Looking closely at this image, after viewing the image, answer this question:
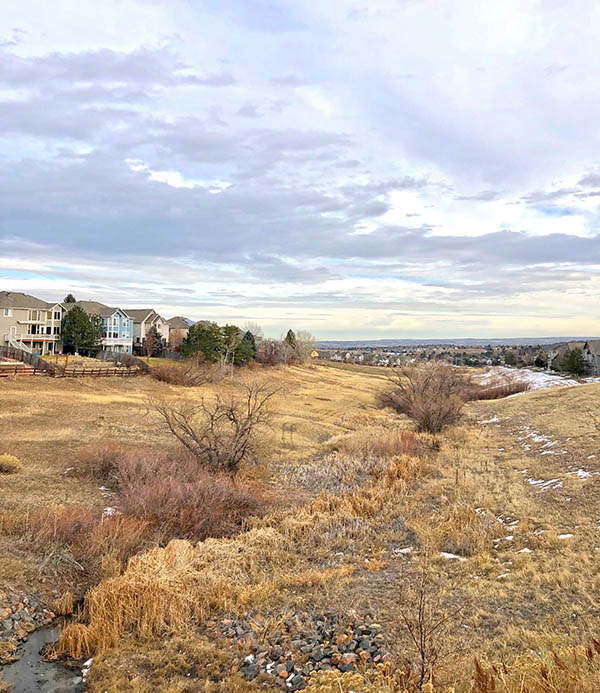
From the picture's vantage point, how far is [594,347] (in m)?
72.8

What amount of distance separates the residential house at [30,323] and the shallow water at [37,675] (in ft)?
172

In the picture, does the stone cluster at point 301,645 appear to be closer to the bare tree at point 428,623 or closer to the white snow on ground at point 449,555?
the bare tree at point 428,623

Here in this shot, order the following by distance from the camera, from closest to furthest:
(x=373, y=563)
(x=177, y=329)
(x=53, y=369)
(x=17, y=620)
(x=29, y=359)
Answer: (x=17, y=620), (x=373, y=563), (x=53, y=369), (x=29, y=359), (x=177, y=329)

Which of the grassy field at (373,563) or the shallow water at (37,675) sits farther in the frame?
the grassy field at (373,563)

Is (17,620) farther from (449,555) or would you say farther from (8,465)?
(8,465)

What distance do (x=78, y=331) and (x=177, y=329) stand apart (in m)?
22.8

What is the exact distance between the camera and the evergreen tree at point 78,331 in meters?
58.9

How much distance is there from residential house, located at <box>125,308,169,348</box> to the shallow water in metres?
64.9

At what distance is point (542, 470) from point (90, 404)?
84.0 ft

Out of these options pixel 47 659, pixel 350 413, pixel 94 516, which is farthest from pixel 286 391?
pixel 47 659

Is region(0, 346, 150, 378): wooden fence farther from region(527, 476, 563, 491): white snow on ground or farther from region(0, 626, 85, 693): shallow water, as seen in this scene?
region(527, 476, 563, 491): white snow on ground

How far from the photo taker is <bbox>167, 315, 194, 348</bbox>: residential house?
74.4m

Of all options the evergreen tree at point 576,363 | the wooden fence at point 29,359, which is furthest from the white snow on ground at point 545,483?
the evergreen tree at point 576,363

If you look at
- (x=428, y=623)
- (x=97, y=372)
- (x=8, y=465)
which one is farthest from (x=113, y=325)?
(x=428, y=623)
